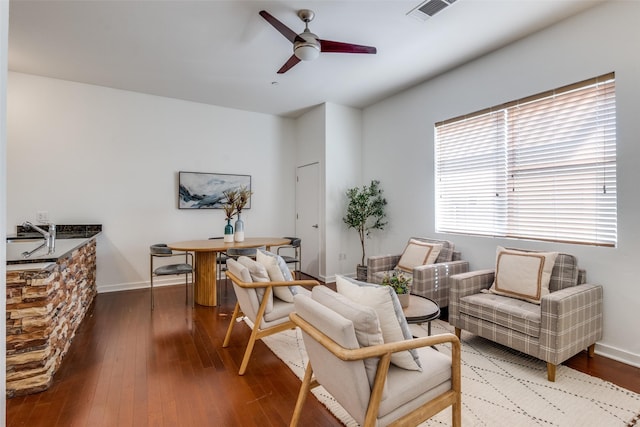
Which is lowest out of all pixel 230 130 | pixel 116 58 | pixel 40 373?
pixel 40 373

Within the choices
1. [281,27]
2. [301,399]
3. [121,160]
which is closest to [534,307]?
[301,399]

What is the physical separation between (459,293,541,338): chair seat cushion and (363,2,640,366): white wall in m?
0.71

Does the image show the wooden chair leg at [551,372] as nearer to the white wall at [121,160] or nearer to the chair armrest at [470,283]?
the chair armrest at [470,283]

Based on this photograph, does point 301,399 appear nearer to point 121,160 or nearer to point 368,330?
point 368,330

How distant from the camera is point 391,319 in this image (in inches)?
57.8

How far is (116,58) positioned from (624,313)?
18.5 feet

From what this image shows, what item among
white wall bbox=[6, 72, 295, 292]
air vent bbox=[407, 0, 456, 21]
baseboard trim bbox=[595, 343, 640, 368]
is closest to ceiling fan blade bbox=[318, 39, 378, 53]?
air vent bbox=[407, 0, 456, 21]

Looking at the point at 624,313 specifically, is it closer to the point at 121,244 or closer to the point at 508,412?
the point at 508,412

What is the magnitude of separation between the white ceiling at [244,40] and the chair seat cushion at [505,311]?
2.56m

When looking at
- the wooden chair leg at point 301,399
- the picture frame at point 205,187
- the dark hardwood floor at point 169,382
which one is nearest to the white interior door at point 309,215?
the picture frame at point 205,187

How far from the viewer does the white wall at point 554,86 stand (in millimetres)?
2475

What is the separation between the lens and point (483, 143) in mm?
3615

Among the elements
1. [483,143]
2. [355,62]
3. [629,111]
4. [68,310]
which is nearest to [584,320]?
[629,111]

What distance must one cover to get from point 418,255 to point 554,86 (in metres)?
2.18
